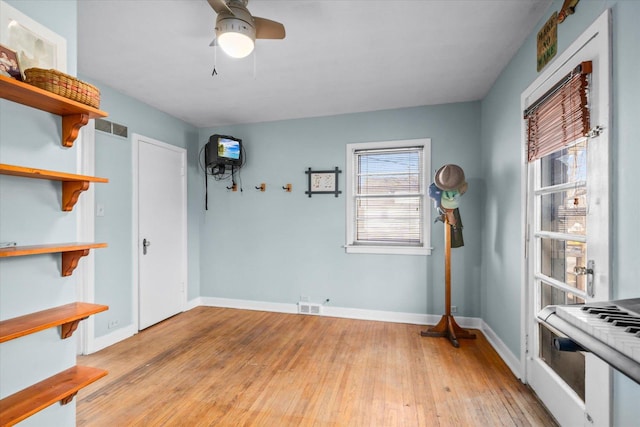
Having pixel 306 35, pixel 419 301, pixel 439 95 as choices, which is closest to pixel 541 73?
pixel 439 95

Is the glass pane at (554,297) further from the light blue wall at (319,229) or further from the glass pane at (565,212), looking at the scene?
the light blue wall at (319,229)

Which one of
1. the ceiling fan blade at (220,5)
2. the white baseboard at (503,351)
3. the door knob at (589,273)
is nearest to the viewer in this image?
the door knob at (589,273)

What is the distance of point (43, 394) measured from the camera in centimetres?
136

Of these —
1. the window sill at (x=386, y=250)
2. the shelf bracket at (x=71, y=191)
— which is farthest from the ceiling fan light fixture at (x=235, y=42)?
the window sill at (x=386, y=250)

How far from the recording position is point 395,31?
2.14 m

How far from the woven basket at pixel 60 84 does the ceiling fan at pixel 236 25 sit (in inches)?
29.5

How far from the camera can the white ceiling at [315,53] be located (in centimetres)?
192

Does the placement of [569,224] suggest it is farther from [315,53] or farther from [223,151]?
[223,151]

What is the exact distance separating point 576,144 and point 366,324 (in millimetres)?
2713

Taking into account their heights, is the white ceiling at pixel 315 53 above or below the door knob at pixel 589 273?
above

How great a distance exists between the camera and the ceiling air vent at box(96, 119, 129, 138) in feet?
9.63

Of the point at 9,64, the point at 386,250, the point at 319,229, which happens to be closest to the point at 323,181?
the point at 319,229

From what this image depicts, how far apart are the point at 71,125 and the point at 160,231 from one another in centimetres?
238

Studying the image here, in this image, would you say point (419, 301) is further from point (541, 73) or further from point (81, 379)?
point (81, 379)
